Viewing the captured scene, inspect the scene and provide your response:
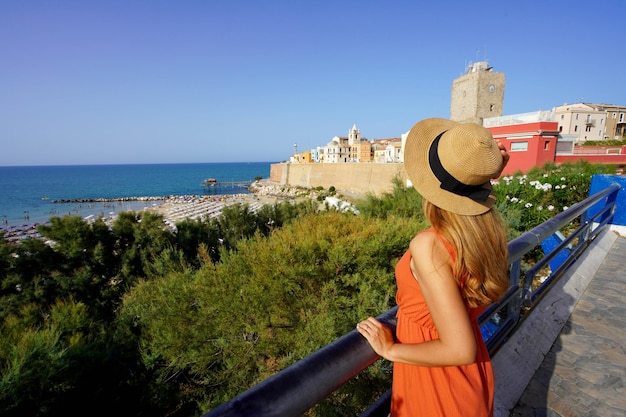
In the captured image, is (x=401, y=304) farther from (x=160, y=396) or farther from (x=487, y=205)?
(x=160, y=396)

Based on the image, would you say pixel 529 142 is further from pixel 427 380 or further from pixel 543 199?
pixel 427 380

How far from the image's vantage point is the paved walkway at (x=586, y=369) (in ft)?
5.97

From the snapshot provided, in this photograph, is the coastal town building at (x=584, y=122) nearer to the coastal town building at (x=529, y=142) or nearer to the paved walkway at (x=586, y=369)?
the coastal town building at (x=529, y=142)

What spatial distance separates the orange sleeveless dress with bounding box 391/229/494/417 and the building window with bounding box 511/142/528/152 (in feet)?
67.3

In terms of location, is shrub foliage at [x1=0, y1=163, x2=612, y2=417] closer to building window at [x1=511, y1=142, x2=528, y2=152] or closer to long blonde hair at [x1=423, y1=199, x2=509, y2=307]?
long blonde hair at [x1=423, y1=199, x2=509, y2=307]

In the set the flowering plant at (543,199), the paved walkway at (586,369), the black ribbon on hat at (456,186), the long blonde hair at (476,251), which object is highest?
the black ribbon on hat at (456,186)

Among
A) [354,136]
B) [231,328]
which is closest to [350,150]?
[354,136]

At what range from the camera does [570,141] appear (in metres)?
18.4

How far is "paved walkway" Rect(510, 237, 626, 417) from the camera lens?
182 centimetres

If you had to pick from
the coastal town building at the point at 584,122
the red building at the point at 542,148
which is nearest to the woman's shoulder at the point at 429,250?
the red building at the point at 542,148

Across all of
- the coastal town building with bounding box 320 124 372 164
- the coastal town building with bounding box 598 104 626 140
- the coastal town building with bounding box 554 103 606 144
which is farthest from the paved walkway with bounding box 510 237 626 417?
the coastal town building with bounding box 320 124 372 164

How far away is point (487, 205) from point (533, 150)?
20.2m

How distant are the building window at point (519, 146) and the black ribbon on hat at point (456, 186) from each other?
2052 cm

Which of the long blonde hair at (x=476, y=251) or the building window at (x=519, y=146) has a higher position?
the building window at (x=519, y=146)
